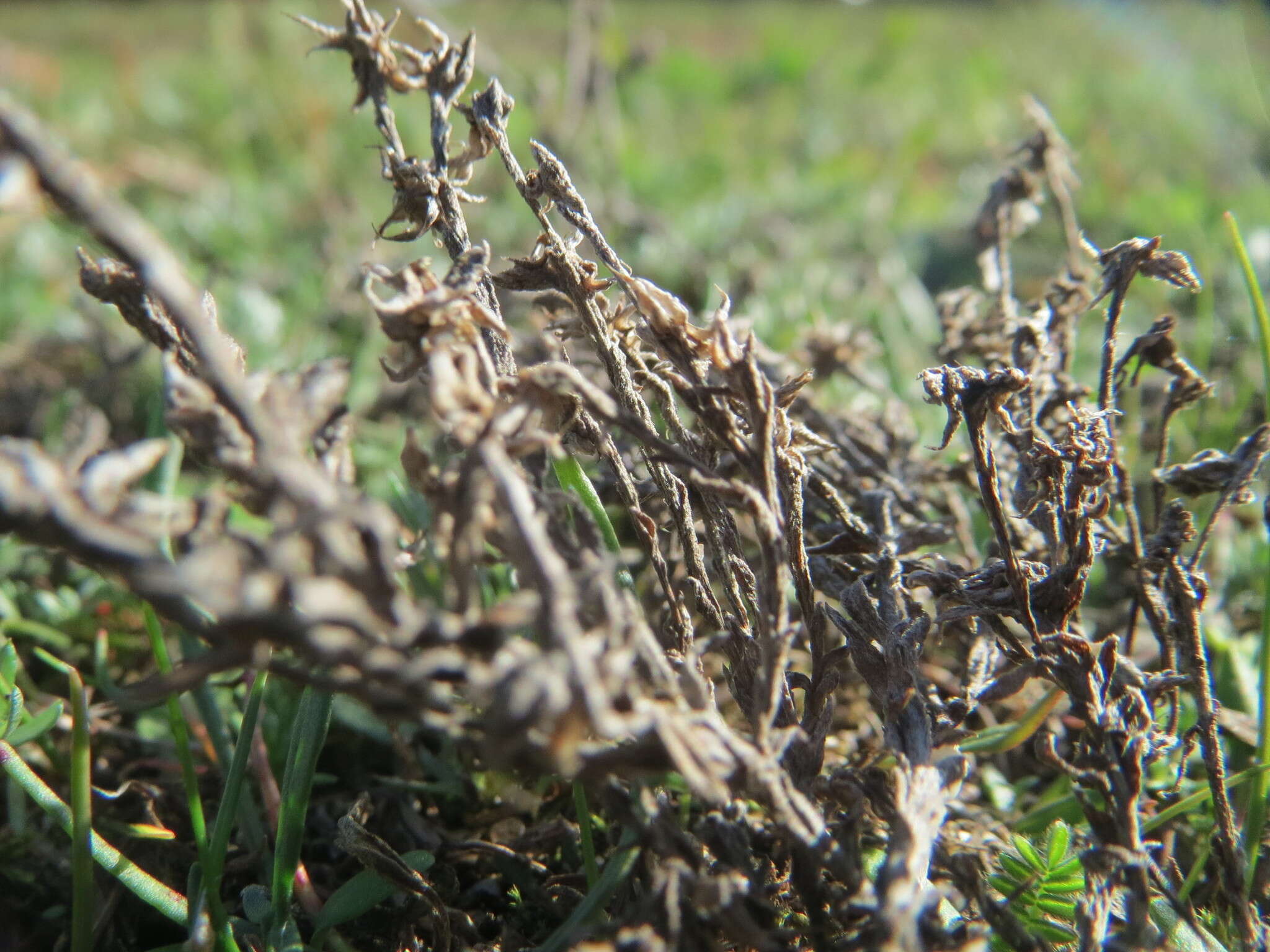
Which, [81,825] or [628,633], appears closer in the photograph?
[628,633]

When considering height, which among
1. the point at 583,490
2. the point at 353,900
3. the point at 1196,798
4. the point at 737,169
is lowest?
the point at 353,900

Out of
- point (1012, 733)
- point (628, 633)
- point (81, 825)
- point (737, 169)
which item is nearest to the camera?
point (628, 633)

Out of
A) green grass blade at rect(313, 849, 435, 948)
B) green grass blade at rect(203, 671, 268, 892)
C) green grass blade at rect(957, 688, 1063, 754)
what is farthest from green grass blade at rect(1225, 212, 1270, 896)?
green grass blade at rect(203, 671, 268, 892)

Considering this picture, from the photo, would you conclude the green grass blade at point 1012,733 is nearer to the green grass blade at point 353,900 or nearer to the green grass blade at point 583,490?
the green grass blade at point 583,490

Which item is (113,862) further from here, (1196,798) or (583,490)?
(1196,798)

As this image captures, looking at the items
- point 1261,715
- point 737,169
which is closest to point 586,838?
point 1261,715

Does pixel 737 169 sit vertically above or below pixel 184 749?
above

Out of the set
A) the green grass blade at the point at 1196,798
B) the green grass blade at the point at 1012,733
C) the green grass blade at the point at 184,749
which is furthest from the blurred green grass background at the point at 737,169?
the green grass blade at the point at 1196,798
